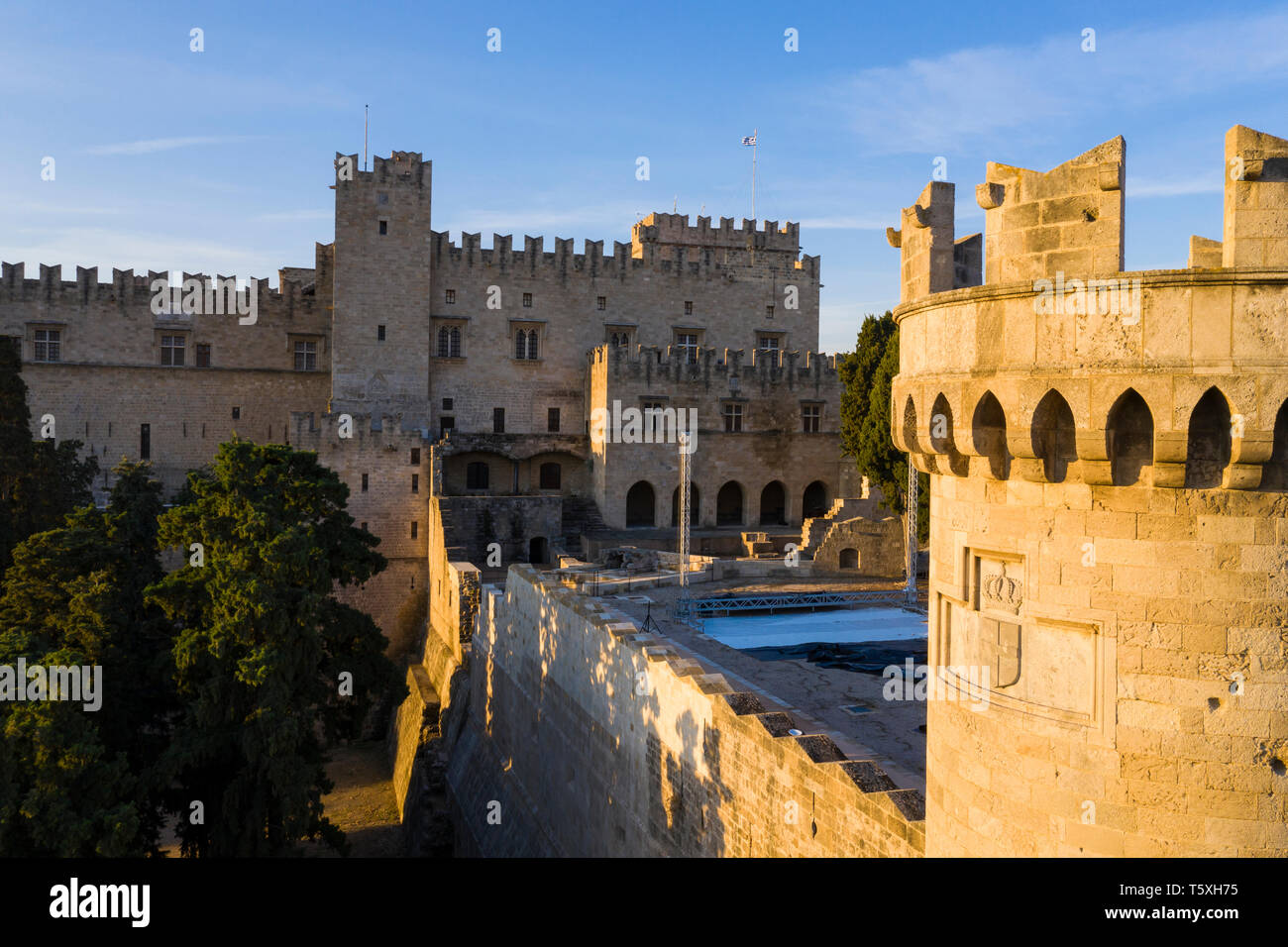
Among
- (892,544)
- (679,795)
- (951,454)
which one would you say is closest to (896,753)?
(679,795)

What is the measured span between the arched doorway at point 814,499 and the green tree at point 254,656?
21.9 meters

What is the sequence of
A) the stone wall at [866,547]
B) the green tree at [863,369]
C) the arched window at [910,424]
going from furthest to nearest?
the green tree at [863,369]
the stone wall at [866,547]
the arched window at [910,424]

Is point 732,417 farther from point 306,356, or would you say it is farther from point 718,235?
point 306,356

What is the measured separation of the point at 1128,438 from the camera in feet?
13.8

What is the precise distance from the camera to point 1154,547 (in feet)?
13.8

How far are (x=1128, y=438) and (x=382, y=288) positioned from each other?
3244 cm

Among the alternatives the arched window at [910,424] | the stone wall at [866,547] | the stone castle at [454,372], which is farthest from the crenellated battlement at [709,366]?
the arched window at [910,424]

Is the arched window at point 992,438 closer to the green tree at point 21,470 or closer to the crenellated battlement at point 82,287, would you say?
the green tree at point 21,470

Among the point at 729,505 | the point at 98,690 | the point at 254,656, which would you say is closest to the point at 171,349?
the point at 729,505

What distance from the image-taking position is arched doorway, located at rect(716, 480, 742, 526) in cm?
3631

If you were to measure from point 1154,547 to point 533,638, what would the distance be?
13171mm

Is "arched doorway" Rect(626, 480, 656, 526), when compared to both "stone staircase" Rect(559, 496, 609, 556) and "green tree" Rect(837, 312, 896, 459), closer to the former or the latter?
"stone staircase" Rect(559, 496, 609, 556)

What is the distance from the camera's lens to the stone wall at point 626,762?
793 cm

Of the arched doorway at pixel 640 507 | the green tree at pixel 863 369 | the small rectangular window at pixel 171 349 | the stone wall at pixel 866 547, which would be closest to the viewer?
the stone wall at pixel 866 547
